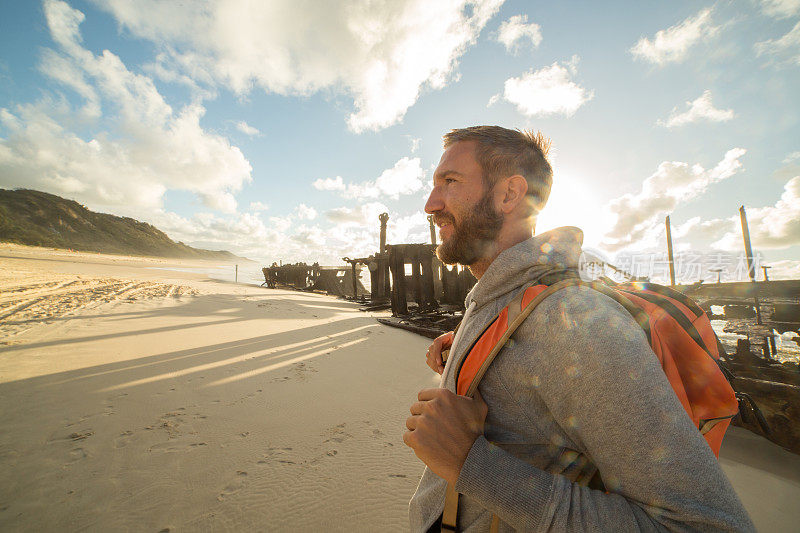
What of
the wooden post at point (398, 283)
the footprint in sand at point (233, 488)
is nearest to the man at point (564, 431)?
the footprint in sand at point (233, 488)

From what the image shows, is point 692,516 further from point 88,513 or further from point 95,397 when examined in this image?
point 95,397

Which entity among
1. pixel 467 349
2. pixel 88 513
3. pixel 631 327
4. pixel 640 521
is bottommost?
pixel 88 513

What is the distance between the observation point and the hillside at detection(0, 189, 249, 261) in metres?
66.8

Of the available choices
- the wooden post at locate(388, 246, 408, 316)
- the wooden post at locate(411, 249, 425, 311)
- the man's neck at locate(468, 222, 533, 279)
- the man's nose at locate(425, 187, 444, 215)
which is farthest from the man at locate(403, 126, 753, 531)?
the wooden post at locate(411, 249, 425, 311)

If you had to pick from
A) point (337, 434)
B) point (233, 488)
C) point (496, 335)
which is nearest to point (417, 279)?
point (337, 434)

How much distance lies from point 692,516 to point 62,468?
13.9 ft

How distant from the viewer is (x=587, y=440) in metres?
0.85

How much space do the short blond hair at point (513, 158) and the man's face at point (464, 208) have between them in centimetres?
5

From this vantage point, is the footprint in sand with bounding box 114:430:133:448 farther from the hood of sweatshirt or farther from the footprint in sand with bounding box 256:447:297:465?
the hood of sweatshirt

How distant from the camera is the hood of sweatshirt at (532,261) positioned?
1.19 meters

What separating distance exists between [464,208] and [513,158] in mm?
355

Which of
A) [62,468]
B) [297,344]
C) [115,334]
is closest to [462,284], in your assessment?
[297,344]

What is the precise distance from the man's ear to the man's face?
56 millimetres

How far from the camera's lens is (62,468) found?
8.57 feet
